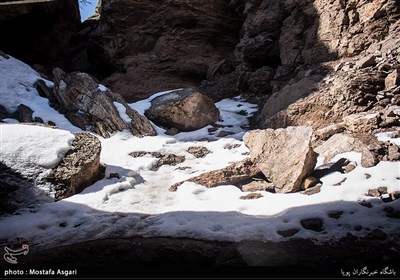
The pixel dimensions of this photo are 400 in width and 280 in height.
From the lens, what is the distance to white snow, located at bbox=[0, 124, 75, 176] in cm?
622

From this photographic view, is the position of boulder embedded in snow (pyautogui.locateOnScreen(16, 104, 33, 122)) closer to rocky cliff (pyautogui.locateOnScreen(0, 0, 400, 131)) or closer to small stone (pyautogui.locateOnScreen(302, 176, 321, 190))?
rocky cliff (pyautogui.locateOnScreen(0, 0, 400, 131))

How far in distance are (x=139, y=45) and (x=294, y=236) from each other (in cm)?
1539

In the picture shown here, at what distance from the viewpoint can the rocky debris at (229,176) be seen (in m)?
6.63

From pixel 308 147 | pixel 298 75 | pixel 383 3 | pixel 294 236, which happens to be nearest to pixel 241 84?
pixel 298 75

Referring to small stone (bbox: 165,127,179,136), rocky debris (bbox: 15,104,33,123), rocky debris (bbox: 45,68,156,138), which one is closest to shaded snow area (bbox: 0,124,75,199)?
rocky debris (bbox: 15,104,33,123)

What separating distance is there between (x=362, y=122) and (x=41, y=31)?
2040 cm

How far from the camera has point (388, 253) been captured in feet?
11.5

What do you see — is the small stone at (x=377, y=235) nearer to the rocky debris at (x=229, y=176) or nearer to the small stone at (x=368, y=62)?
the rocky debris at (x=229, y=176)

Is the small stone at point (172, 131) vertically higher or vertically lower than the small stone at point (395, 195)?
lower

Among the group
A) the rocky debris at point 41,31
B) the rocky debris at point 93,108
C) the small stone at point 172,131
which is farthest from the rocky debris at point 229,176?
the rocky debris at point 41,31

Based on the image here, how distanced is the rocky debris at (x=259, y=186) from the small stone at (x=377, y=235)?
226cm

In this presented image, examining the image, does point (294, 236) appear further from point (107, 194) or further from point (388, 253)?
point (107, 194)

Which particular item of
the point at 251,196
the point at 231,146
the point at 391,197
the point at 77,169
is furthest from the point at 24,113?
the point at 391,197

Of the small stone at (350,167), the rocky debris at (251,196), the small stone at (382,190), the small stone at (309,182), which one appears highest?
the small stone at (350,167)
